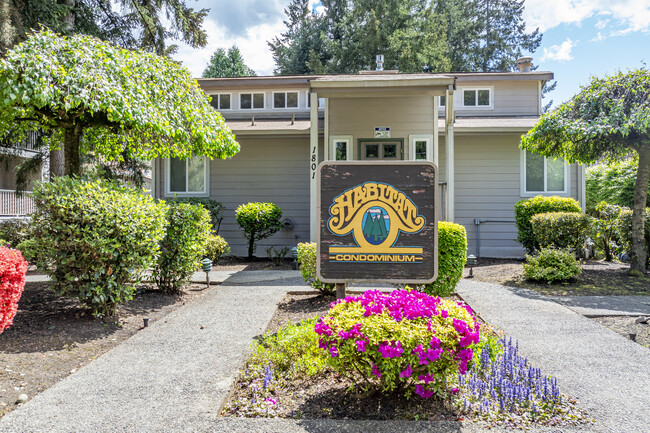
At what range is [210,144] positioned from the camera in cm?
697

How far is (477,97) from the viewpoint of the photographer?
12656 millimetres

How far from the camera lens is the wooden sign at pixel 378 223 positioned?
12.2 feet

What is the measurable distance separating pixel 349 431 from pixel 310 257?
3265mm

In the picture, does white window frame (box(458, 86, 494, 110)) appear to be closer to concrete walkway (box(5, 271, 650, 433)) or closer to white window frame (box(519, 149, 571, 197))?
white window frame (box(519, 149, 571, 197))

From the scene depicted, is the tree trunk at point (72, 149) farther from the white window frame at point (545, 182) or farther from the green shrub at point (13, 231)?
the white window frame at point (545, 182)

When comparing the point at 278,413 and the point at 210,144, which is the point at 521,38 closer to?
the point at 210,144

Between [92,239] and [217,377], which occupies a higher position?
[92,239]

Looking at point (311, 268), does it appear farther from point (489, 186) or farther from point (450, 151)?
point (489, 186)

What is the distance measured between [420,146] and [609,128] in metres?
4.22

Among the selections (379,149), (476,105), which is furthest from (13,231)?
(476,105)

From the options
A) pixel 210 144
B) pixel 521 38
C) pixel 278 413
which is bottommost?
pixel 278 413

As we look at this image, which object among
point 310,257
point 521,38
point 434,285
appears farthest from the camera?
point 521,38

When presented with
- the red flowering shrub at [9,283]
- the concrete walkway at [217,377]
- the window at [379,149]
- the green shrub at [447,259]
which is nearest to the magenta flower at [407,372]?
the concrete walkway at [217,377]

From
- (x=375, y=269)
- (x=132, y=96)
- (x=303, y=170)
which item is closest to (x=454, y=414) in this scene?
(x=375, y=269)
